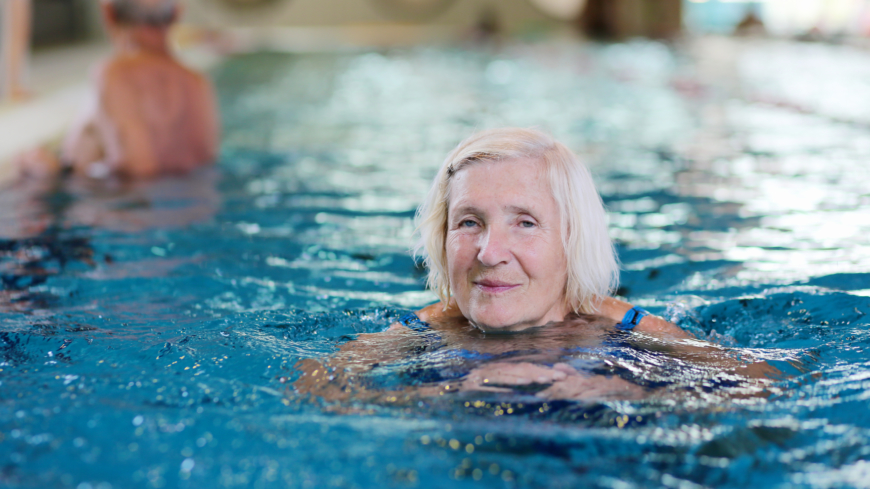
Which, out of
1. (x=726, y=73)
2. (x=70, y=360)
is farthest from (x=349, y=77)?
(x=70, y=360)

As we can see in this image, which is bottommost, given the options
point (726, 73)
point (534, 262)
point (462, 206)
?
point (534, 262)

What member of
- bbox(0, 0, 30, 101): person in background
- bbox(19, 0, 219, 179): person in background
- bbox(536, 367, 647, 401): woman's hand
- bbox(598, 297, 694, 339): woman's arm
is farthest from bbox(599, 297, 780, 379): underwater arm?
bbox(0, 0, 30, 101): person in background

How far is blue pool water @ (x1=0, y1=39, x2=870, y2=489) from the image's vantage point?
1800 mm

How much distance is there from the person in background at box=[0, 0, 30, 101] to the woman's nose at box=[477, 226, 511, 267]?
7771 mm

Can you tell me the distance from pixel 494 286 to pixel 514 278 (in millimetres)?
62

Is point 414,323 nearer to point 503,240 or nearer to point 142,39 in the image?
point 503,240

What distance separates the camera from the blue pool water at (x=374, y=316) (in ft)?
5.90

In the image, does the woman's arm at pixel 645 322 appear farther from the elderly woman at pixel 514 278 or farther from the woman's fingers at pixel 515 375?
the woman's fingers at pixel 515 375

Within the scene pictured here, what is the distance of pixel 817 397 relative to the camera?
84.2 inches

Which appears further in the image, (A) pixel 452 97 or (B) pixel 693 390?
(A) pixel 452 97

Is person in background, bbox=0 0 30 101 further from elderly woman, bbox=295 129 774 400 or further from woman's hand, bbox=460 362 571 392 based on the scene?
woman's hand, bbox=460 362 571 392

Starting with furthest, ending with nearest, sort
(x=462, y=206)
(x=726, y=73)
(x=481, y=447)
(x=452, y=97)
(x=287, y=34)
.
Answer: (x=287, y=34) → (x=726, y=73) → (x=452, y=97) → (x=462, y=206) → (x=481, y=447)

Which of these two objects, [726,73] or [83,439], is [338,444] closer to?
[83,439]

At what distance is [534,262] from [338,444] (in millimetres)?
775
